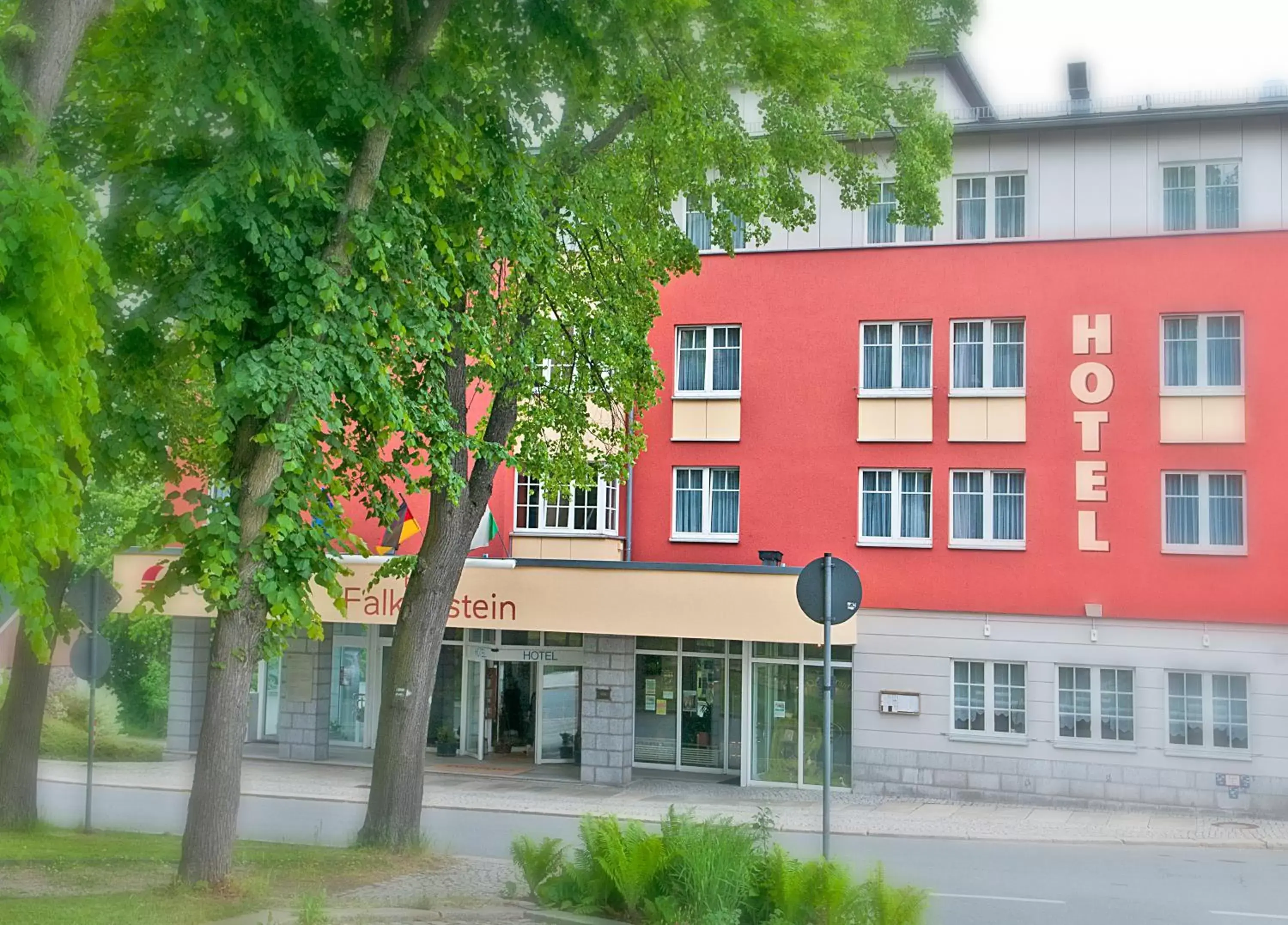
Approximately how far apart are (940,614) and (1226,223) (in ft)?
25.7

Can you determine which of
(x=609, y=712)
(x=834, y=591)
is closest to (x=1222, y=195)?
(x=609, y=712)

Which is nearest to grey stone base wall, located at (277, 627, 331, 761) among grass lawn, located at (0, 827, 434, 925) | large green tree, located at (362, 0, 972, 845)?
grass lawn, located at (0, 827, 434, 925)

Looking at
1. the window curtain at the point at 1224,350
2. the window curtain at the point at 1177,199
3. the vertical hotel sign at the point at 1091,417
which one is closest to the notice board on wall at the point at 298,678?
the vertical hotel sign at the point at 1091,417

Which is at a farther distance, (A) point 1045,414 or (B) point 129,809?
(A) point 1045,414

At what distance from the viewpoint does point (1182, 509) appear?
2130 cm

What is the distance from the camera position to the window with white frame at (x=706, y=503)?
24.2 metres

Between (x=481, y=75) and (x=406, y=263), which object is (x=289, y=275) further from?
(x=481, y=75)

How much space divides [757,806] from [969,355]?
8.36 metres

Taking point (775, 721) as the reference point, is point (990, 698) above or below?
above

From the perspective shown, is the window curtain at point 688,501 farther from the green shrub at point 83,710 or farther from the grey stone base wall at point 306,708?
the green shrub at point 83,710

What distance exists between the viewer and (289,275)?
10.8 m

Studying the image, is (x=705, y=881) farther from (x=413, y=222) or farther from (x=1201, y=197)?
(x=1201, y=197)

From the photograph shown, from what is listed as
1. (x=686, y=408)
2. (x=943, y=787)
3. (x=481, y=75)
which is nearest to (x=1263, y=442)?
(x=943, y=787)

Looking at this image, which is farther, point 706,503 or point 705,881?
point 706,503
